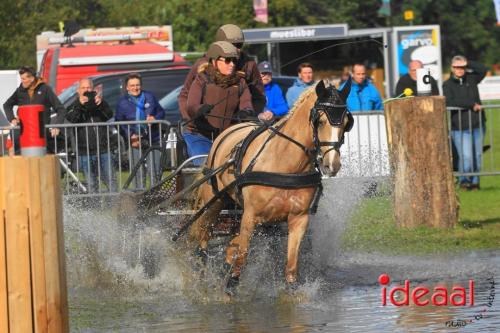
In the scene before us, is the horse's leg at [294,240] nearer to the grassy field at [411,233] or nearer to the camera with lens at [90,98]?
the grassy field at [411,233]

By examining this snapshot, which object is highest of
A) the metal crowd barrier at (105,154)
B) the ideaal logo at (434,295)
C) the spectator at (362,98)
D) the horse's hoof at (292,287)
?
the spectator at (362,98)

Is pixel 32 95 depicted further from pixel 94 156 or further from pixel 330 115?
pixel 330 115

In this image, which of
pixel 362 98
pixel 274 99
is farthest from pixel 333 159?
pixel 362 98

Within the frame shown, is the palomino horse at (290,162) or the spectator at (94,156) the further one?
the spectator at (94,156)

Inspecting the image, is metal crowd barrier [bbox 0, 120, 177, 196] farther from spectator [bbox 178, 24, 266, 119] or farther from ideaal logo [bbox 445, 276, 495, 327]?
ideaal logo [bbox 445, 276, 495, 327]

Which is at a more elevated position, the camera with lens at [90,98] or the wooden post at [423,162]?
the camera with lens at [90,98]

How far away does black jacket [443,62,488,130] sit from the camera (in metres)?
18.1

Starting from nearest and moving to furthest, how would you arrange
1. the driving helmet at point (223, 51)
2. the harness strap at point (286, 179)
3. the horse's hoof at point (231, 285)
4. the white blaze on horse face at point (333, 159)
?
the white blaze on horse face at point (333, 159) < the harness strap at point (286, 179) < the horse's hoof at point (231, 285) < the driving helmet at point (223, 51)

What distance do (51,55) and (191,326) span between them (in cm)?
1671

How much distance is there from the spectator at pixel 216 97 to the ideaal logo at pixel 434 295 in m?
2.29

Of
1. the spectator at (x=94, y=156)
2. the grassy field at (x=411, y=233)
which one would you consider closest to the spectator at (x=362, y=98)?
the grassy field at (x=411, y=233)

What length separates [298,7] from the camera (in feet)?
158

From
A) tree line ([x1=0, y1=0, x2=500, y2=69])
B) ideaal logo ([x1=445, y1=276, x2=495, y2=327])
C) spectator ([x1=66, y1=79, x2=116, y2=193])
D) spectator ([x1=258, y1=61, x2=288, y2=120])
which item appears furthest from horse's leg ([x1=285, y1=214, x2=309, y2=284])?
tree line ([x1=0, y1=0, x2=500, y2=69])

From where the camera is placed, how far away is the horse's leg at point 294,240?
10656 millimetres
